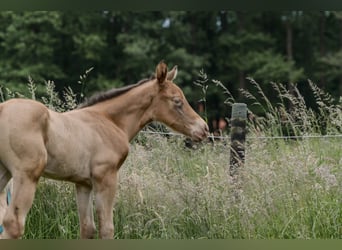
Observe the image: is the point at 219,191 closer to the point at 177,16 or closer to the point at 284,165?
the point at 284,165

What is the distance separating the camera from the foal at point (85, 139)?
163 inches

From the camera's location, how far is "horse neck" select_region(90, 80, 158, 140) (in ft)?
17.0

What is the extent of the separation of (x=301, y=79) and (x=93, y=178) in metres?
20.2

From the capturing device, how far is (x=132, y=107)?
5199 mm

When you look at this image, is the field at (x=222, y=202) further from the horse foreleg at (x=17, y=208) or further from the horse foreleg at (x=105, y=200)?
the horse foreleg at (x=17, y=208)

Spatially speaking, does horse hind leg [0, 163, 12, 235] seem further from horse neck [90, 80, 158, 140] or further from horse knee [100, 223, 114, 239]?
horse neck [90, 80, 158, 140]

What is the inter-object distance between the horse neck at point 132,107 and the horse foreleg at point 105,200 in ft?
1.70

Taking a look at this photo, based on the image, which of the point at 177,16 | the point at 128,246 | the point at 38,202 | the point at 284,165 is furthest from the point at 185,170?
the point at 177,16

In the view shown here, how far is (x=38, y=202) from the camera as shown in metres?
5.81

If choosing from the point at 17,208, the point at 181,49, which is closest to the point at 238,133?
the point at 17,208

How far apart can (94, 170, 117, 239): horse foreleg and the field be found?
76cm

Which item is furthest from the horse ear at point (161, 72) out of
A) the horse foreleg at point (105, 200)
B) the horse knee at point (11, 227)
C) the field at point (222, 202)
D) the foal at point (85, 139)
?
the horse knee at point (11, 227)

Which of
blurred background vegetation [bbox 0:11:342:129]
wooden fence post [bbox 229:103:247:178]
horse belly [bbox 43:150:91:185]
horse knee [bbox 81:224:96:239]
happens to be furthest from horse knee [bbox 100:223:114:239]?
blurred background vegetation [bbox 0:11:342:129]

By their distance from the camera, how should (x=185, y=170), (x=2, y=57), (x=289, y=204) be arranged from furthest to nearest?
(x=2, y=57), (x=185, y=170), (x=289, y=204)
